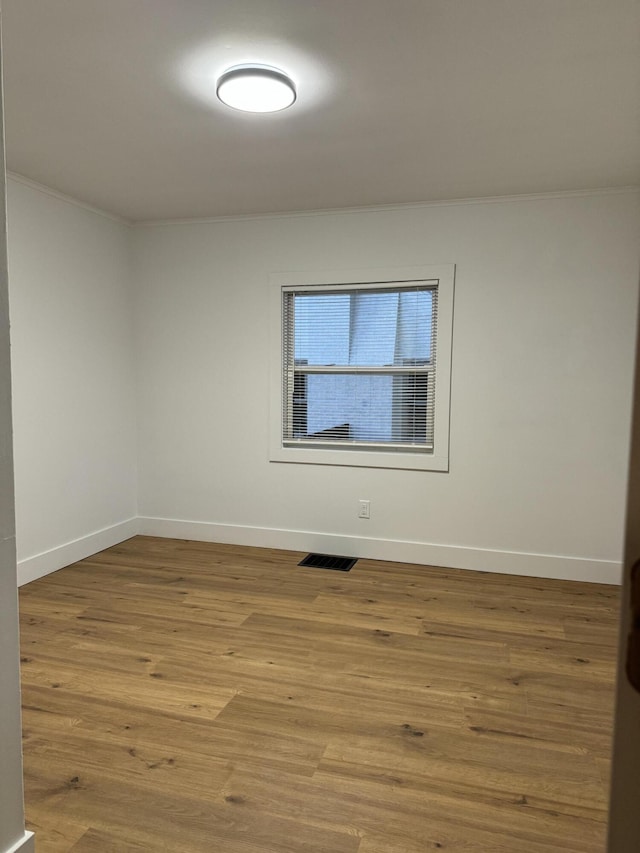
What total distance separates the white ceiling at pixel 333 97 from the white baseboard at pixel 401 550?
233cm

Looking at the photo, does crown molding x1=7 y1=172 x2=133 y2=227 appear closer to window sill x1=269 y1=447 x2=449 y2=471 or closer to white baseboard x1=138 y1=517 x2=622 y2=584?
window sill x1=269 y1=447 x2=449 y2=471

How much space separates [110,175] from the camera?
346cm

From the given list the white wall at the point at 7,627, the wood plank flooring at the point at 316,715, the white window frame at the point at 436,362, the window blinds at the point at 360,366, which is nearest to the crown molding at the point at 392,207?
the white window frame at the point at 436,362

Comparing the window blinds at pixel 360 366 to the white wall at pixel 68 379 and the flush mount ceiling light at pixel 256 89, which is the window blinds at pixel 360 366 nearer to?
the white wall at pixel 68 379

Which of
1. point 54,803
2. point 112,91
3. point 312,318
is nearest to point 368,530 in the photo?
point 312,318

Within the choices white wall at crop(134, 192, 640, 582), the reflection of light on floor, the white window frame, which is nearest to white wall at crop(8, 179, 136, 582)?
white wall at crop(134, 192, 640, 582)

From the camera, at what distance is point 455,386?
3.94 meters

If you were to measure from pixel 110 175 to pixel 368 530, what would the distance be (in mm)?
2818

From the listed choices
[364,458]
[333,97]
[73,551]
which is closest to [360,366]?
[364,458]

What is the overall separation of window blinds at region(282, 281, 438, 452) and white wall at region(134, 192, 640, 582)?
0.19m

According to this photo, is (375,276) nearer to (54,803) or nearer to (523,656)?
(523,656)

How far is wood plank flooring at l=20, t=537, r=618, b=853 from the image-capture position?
1682 millimetres

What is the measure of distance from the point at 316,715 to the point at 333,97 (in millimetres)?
2469

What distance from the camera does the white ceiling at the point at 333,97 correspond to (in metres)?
1.92
